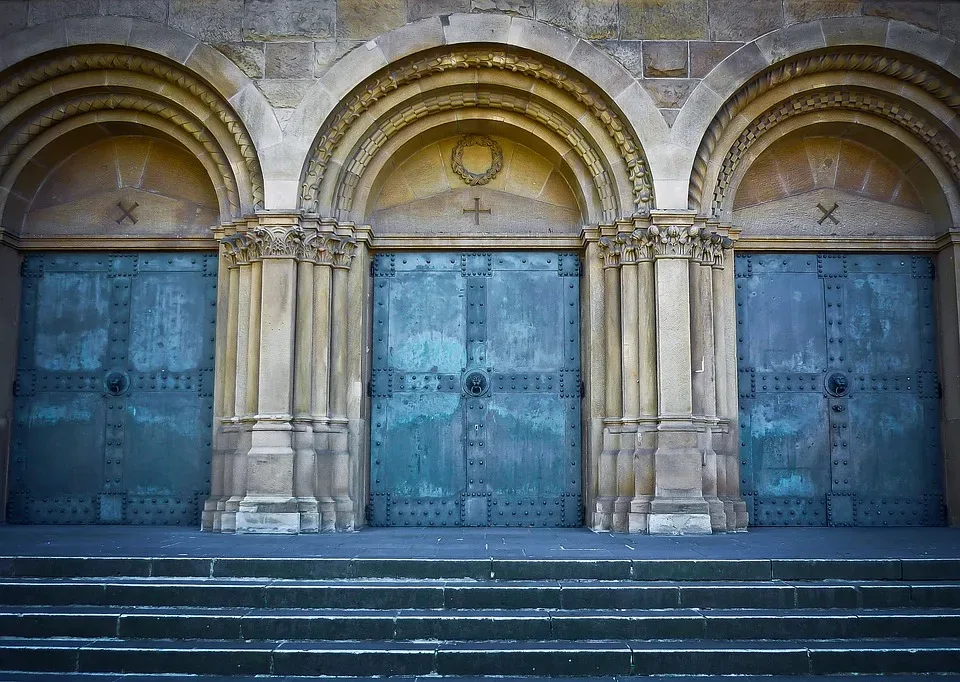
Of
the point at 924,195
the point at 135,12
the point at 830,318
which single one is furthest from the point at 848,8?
the point at 135,12

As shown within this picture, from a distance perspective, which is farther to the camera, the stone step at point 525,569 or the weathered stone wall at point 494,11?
the weathered stone wall at point 494,11

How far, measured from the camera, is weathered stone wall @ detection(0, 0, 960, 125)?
905 cm

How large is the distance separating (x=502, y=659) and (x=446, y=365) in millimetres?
4875

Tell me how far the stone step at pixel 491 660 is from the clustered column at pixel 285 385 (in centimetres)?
310

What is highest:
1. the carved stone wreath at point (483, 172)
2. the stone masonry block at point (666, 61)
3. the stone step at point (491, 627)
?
the stone masonry block at point (666, 61)

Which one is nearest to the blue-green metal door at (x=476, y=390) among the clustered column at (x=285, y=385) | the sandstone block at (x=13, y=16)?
the clustered column at (x=285, y=385)

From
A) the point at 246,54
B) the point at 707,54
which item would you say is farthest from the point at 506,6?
the point at 246,54

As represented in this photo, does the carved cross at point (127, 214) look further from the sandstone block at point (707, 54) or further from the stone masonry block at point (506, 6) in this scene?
the sandstone block at point (707, 54)

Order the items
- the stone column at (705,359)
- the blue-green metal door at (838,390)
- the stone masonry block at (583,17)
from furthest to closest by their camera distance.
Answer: the blue-green metal door at (838,390)
the stone masonry block at (583,17)
the stone column at (705,359)

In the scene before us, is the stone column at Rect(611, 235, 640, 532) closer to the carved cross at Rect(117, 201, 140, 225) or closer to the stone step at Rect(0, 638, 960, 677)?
the stone step at Rect(0, 638, 960, 677)

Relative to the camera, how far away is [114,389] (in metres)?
9.70

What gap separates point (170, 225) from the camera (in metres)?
9.95

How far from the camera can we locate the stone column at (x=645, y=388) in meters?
8.52

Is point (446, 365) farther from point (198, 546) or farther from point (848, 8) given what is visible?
point (848, 8)
